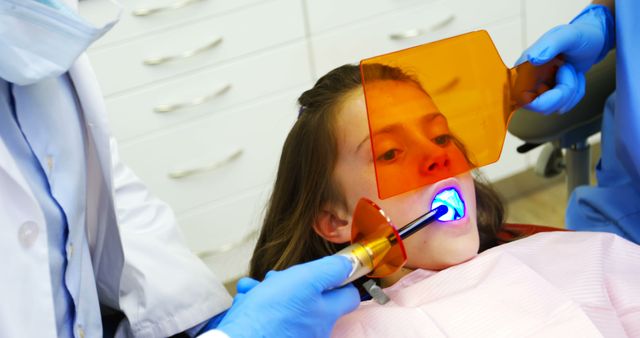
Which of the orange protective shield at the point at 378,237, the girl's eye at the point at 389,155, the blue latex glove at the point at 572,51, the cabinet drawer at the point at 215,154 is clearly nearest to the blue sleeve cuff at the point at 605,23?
the blue latex glove at the point at 572,51

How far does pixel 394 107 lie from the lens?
1.01 m

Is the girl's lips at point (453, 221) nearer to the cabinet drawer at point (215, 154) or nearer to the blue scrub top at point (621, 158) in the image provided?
the blue scrub top at point (621, 158)

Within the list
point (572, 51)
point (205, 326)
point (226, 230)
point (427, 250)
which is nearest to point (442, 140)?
point (427, 250)

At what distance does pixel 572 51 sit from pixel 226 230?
137 cm

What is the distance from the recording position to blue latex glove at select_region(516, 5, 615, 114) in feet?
3.80

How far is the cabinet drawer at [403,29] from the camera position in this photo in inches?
87.0

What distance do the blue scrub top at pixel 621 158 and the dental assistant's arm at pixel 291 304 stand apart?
549 millimetres

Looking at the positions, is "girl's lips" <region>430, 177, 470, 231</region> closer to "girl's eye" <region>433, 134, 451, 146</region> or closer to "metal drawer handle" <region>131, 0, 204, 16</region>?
"girl's eye" <region>433, 134, 451, 146</region>

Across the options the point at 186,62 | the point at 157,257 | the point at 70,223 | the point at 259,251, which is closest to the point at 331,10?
the point at 186,62

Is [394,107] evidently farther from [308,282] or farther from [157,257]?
[157,257]

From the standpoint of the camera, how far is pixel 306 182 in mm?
1162

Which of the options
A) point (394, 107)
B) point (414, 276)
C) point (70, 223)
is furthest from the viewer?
point (414, 276)

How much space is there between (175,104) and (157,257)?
109cm

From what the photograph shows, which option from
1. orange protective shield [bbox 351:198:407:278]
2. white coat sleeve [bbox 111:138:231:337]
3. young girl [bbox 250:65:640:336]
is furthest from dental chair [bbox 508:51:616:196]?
white coat sleeve [bbox 111:138:231:337]
